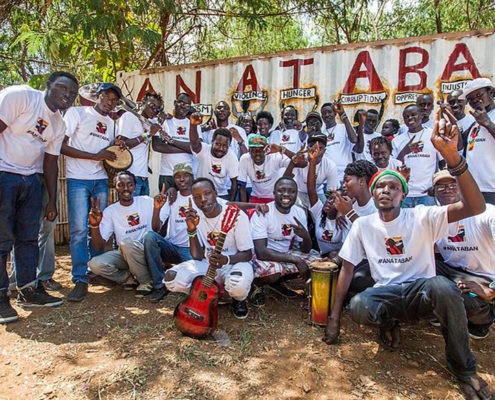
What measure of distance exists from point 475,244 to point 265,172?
2510 millimetres

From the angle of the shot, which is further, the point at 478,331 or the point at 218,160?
the point at 218,160

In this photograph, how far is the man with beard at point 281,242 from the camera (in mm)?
4059

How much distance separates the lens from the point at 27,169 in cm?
383

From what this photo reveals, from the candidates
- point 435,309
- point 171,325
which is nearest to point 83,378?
point 171,325

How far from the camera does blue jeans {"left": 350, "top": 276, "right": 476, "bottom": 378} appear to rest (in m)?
2.76

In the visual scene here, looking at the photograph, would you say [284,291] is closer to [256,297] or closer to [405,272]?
[256,297]

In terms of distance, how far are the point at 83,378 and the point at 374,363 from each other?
6.77 ft

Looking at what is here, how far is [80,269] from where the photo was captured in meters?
4.25

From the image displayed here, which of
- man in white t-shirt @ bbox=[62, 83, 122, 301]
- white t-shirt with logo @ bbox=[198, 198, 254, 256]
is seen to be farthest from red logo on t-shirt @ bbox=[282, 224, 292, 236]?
man in white t-shirt @ bbox=[62, 83, 122, 301]

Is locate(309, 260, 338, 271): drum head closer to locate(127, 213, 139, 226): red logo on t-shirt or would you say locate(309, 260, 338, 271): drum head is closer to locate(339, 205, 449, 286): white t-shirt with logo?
locate(339, 205, 449, 286): white t-shirt with logo

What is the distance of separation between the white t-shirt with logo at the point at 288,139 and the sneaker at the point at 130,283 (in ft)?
8.40

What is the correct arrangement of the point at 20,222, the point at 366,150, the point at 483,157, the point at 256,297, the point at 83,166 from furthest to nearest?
the point at 366,150
the point at 83,166
the point at 256,297
the point at 483,157
the point at 20,222

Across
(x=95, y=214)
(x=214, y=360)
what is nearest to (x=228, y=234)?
(x=214, y=360)

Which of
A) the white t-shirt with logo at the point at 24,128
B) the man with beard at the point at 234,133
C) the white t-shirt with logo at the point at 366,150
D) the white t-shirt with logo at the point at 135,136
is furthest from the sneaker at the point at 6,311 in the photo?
the white t-shirt with logo at the point at 366,150
